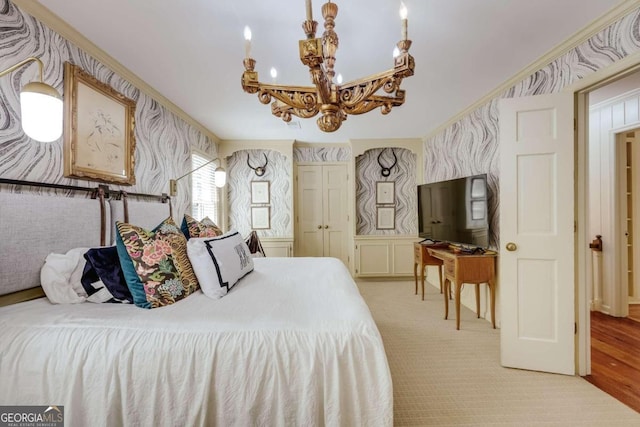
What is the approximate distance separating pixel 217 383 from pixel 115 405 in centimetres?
41

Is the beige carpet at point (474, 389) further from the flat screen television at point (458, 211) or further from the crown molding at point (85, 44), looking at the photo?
the crown molding at point (85, 44)

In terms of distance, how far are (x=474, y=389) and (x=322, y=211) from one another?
347cm

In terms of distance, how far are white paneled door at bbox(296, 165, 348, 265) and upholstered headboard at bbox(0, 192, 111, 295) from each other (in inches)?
133

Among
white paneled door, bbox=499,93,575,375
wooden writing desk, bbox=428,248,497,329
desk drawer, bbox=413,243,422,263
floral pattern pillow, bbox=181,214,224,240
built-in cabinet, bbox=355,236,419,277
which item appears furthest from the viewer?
built-in cabinet, bbox=355,236,419,277

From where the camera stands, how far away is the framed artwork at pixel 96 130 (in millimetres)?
1801

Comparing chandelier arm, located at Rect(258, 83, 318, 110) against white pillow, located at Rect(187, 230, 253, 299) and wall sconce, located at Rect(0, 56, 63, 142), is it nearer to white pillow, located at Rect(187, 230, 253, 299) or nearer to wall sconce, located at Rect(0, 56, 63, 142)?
wall sconce, located at Rect(0, 56, 63, 142)

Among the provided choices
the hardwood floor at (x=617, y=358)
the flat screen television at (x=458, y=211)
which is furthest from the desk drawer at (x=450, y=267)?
the hardwood floor at (x=617, y=358)

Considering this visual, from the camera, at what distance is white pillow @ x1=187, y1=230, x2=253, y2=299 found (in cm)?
160

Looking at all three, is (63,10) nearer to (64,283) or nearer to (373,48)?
(64,283)

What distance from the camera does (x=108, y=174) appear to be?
2.11m

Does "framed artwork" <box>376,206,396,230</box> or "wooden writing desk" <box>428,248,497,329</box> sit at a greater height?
"framed artwork" <box>376,206,396,230</box>

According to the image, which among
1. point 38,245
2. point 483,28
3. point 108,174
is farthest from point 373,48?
point 38,245

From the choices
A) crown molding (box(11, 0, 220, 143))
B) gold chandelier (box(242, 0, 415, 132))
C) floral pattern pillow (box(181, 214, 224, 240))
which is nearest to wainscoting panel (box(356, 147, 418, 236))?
floral pattern pillow (box(181, 214, 224, 240))

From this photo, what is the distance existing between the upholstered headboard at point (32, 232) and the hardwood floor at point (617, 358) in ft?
11.9
